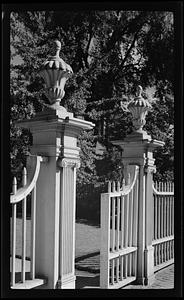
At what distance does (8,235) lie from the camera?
2.00m

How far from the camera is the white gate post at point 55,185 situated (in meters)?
2.46

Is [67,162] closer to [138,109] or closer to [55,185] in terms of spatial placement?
[55,185]

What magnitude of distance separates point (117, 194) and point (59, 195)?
858 millimetres

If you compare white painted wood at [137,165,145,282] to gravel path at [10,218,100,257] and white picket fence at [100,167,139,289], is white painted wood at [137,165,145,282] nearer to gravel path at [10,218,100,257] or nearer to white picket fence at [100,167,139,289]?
white picket fence at [100,167,139,289]

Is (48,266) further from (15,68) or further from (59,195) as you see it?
(15,68)

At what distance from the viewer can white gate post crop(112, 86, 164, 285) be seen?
3.64 meters

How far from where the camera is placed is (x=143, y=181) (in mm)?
3717

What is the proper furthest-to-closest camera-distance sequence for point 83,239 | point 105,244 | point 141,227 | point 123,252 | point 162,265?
point 83,239
point 162,265
point 141,227
point 123,252
point 105,244

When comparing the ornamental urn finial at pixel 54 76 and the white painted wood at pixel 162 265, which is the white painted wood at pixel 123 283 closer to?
the white painted wood at pixel 162 265

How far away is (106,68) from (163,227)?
4.87m

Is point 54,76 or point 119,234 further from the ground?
point 54,76

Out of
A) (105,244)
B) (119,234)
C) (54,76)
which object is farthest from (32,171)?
(119,234)
